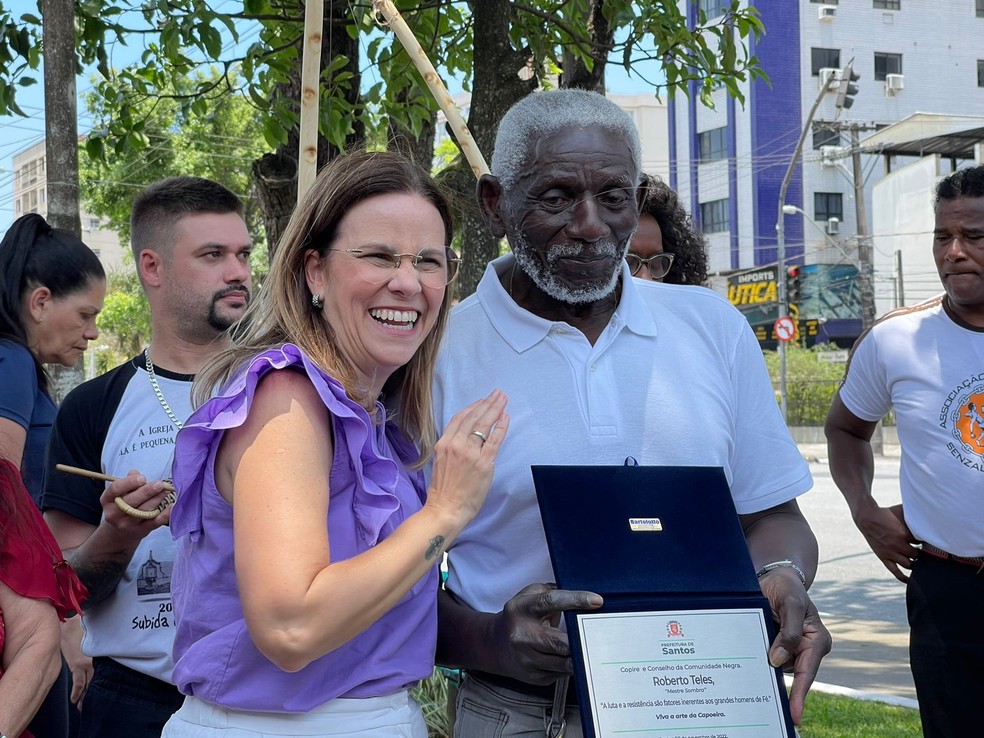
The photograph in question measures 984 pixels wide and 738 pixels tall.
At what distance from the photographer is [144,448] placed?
3418 mm

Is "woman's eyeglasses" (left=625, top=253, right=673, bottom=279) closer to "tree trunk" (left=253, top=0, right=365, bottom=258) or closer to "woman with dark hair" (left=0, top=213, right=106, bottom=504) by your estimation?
"woman with dark hair" (left=0, top=213, right=106, bottom=504)

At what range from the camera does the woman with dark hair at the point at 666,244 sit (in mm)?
4371

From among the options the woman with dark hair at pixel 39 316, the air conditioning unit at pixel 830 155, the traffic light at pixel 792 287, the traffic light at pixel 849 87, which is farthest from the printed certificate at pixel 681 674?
the air conditioning unit at pixel 830 155

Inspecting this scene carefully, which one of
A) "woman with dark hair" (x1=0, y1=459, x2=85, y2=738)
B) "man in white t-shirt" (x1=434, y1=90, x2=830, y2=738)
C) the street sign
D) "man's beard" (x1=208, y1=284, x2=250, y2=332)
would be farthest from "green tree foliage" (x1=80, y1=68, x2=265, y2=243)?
"man in white t-shirt" (x1=434, y1=90, x2=830, y2=738)

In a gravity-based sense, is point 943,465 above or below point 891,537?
above

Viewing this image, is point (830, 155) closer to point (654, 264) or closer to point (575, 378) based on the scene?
point (654, 264)

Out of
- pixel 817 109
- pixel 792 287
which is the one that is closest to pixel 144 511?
pixel 792 287

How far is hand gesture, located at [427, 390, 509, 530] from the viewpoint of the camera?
210cm

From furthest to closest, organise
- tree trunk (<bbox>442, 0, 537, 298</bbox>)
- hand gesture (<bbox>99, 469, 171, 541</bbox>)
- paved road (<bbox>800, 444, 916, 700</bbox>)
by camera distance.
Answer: paved road (<bbox>800, 444, 916, 700</bbox>), tree trunk (<bbox>442, 0, 537, 298</bbox>), hand gesture (<bbox>99, 469, 171, 541</bbox>)

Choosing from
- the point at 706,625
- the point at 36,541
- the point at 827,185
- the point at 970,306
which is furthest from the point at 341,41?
the point at 827,185

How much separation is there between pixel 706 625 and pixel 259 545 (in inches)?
34.0

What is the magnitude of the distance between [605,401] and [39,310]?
2.37 metres

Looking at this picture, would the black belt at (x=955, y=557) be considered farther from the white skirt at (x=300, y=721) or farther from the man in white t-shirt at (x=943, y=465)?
the white skirt at (x=300, y=721)

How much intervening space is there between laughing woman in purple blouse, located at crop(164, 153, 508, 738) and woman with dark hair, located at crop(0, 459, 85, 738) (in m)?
0.72
